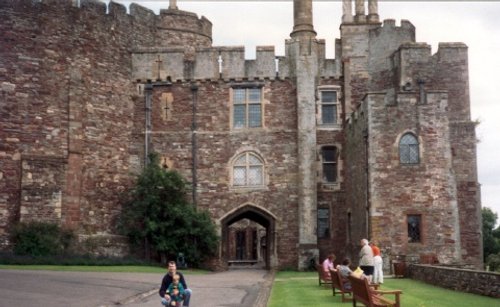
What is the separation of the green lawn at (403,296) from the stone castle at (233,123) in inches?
261

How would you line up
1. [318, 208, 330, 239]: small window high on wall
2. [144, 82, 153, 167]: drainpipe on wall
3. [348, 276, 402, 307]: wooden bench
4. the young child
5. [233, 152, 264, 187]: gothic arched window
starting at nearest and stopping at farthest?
the young child, [348, 276, 402, 307]: wooden bench, [318, 208, 330, 239]: small window high on wall, [233, 152, 264, 187]: gothic arched window, [144, 82, 153, 167]: drainpipe on wall

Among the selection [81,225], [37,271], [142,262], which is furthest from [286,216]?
[37,271]

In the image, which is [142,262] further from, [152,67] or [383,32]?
[383,32]

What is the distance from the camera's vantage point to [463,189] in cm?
3058

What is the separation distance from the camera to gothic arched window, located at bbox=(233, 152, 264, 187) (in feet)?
105

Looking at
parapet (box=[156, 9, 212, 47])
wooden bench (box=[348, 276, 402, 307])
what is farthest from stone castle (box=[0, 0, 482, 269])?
wooden bench (box=[348, 276, 402, 307])

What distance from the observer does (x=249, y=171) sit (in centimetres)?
3203

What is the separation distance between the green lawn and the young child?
3.91 meters

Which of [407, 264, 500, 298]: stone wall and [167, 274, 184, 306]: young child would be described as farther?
[407, 264, 500, 298]: stone wall

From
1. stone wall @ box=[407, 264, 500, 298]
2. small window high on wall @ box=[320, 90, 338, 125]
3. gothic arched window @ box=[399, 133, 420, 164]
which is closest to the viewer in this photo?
stone wall @ box=[407, 264, 500, 298]

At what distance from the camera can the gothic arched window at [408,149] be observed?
2667 centimetres

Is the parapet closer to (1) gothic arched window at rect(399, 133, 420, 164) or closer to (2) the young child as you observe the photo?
(1) gothic arched window at rect(399, 133, 420, 164)

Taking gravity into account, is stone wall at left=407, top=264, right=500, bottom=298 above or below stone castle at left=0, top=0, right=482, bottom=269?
below

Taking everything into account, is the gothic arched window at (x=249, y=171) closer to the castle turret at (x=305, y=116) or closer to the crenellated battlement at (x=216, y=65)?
the castle turret at (x=305, y=116)
